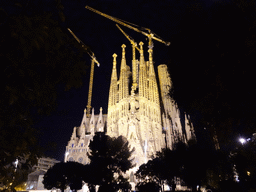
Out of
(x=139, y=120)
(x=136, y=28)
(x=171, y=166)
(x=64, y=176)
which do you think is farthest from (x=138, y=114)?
(x=136, y=28)

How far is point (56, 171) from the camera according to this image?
32.6 metres

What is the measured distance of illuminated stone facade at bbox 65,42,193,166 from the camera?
59.2 meters

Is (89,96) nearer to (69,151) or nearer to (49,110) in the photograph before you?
(69,151)

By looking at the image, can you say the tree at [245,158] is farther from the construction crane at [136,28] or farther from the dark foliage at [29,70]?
the construction crane at [136,28]

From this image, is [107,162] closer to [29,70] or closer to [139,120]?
[29,70]

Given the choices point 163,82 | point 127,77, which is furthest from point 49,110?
point 163,82

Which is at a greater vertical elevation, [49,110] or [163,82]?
[163,82]

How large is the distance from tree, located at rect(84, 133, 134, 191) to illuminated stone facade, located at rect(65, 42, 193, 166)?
27633 mm

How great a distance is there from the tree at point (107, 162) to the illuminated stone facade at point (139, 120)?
2763cm

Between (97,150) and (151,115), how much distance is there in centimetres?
4031

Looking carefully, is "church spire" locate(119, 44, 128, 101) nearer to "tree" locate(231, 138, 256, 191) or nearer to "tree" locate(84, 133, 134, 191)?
"tree" locate(84, 133, 134, 191)

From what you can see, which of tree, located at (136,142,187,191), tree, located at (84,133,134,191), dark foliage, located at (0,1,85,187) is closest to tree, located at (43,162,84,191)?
tree, located at (84,133,134,191)

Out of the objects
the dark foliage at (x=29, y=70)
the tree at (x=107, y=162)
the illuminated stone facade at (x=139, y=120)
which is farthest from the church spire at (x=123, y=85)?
the dark foliage at (x=29, y=70)

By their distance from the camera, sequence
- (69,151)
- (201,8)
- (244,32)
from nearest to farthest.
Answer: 1. (244,32)
2. (201,8)
3. (69,151)
